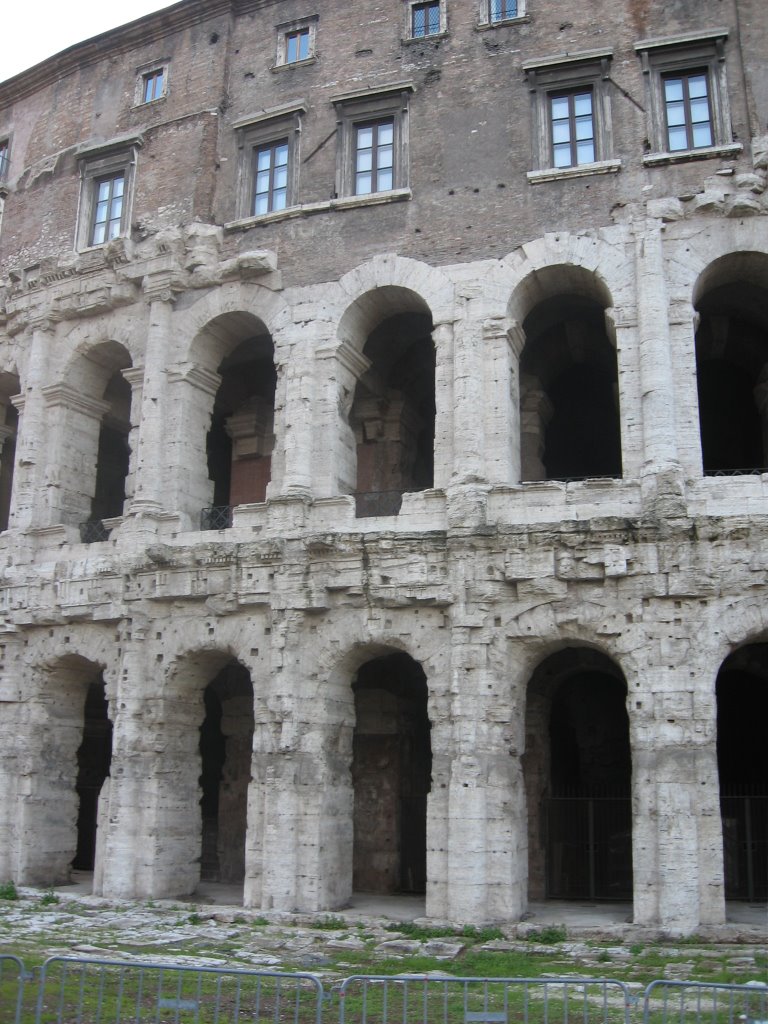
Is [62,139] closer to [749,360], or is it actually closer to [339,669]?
[339,669]

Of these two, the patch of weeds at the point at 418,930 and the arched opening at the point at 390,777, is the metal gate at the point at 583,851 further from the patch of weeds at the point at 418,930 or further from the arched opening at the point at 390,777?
the patch of weeds at the point at 418,930

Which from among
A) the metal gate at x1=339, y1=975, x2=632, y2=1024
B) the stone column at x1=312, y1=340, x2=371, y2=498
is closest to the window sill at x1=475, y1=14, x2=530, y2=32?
the stone column at x1=312, y1=340, x2=371, y2=498

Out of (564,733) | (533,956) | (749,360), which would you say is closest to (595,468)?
(749,360)

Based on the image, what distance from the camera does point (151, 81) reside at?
774 inches

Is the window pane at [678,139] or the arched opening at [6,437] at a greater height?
the window pane at [678,139]

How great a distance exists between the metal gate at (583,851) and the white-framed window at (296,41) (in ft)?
42.5

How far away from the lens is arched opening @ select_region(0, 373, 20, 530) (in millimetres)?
20344

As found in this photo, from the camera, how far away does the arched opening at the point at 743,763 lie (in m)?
15.9

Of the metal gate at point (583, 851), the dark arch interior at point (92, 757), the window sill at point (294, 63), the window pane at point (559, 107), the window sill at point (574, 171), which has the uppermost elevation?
the window sill at point (294, 63)

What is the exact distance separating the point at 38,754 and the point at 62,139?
11569 millimetres

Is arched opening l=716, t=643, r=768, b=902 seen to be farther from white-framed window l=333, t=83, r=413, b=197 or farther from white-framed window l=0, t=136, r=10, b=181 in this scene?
white-framed window l=0, t=136, r=10, b=181

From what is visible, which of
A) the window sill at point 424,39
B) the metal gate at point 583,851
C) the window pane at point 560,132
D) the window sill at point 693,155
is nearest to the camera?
the window sill at point 693,155

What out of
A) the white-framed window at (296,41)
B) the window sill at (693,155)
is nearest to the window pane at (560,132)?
the window sill at (693,155)

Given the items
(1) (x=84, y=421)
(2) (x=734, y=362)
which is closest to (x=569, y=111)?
(2) (x=734, y=362)
